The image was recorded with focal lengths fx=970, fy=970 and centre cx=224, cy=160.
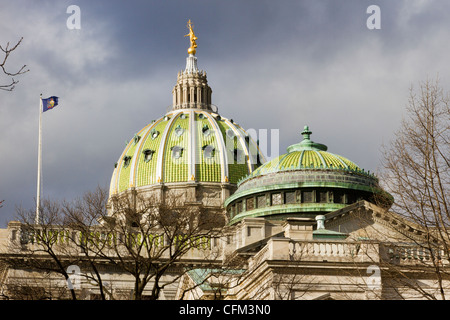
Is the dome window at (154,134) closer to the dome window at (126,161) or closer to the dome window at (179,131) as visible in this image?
the dome window at (179,131)

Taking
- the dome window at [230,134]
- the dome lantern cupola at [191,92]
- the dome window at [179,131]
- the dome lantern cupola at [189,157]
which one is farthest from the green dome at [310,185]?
the dome lantern cupola at [191,92]

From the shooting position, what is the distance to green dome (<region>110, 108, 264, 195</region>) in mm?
139125

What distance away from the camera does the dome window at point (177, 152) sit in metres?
143

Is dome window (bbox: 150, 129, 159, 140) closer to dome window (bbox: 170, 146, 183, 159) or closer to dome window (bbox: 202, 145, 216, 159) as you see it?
dome window (bbox: 170, 146, 183, 159)

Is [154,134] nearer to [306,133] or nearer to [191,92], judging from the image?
[191,92]

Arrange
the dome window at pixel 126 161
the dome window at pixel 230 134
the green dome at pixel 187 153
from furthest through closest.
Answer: the dome window at pixel 230 134 < the dome window at pixel 126 161 < the green dome at pixel 187 153

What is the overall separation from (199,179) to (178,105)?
24233 millimetres

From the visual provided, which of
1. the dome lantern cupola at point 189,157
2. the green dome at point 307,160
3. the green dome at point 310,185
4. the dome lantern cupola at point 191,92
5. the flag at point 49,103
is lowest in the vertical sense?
the green dome at point 310,185

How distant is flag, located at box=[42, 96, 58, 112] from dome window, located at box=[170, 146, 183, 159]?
5728 centimetres

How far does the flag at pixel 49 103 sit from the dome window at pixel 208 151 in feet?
190

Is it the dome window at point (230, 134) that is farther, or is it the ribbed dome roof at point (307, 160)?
the dome window at point (230, 134)

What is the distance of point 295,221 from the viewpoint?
39719 mm
